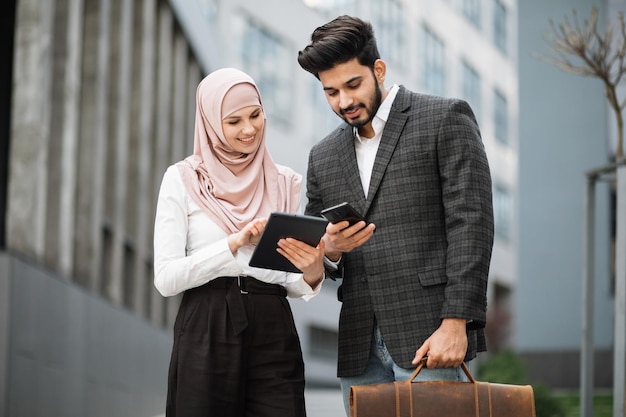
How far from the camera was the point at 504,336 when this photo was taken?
4722cm

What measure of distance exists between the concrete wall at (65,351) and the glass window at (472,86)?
101 feet

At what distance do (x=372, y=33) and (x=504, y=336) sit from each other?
4411 cm

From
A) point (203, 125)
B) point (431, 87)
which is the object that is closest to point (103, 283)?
point (203, 125)

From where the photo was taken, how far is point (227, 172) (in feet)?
14.0

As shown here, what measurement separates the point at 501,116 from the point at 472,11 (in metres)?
5.35

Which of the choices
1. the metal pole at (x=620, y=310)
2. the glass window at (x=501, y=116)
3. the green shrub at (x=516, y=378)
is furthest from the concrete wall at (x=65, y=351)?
the glass window at (x=501, y=116)

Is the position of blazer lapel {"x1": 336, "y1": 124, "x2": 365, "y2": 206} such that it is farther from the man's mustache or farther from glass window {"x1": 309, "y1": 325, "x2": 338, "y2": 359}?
glass window {"x1": 309, "y1": 325, "x2": 338, "y2": 359}

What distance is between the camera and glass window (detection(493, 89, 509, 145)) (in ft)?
167

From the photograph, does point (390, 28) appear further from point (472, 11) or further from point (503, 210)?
point (503, 210)

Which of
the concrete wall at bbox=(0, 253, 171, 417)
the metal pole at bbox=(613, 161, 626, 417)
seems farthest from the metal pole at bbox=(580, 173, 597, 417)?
the concrete wall at bbox=(0, 253, 171, 417)

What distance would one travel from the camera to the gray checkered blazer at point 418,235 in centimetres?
403

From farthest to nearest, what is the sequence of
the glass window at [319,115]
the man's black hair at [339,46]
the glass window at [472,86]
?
the glass window at [472,86] < the glass window at [319,115] < the man's black hair at [339,46]

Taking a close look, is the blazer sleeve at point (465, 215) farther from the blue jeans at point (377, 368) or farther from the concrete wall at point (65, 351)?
the concrete wall at point (65, 351)

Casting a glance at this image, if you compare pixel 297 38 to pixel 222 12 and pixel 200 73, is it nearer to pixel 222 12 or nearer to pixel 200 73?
pixel 222 12
